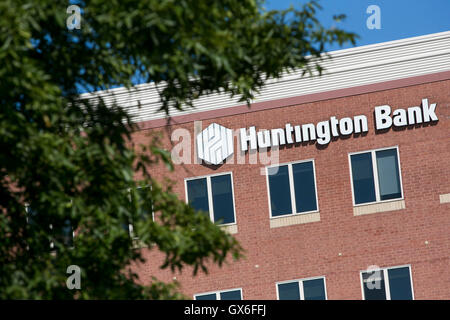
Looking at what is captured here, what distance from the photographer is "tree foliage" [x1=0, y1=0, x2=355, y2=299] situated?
11.4 meters

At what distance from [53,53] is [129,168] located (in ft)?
6.84

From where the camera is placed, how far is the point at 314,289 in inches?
1098

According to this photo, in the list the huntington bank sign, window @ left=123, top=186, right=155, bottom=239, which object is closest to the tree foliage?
window @ left=123, top=186, right=155, bottom=239

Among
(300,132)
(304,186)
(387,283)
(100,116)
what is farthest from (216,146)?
(100,116)

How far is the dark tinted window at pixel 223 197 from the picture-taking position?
95.0 feet

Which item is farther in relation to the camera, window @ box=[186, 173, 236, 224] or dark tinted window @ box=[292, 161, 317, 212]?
window @ box=[186, 173, 236, 224]

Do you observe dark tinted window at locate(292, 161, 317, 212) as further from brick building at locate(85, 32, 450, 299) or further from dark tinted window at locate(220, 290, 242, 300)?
dark tinted window at locate(220, 290, 242, 300)

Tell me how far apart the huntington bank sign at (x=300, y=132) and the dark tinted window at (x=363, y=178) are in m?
0.92

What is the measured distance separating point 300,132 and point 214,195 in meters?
3.66

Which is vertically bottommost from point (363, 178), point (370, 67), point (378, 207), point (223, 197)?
point (378, 207)

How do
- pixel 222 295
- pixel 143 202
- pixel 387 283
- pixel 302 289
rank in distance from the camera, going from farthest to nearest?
pixel 222 295 < pixel 302 289 < pixel 387 283 < pixel 143 202

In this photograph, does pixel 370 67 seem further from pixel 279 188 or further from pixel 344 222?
pixel 344 222

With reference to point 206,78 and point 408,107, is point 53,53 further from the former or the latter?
point 408,107

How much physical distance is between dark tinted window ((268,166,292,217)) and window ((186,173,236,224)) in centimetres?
139
